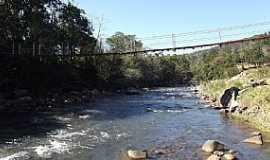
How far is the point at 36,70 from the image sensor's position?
41.7m

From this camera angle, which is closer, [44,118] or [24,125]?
[24,125]

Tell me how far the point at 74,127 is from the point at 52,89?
19.4m

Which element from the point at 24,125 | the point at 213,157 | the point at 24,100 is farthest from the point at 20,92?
the point at 213,157

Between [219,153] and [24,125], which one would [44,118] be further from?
[219,153]

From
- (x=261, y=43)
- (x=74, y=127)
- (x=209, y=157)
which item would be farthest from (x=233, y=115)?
(x=261, y=43)

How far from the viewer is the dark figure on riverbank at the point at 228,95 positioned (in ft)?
103

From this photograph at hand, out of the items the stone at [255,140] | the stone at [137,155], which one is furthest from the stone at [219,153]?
the stone at [255,140]

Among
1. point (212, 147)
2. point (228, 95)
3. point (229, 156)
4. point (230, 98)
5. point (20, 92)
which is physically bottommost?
point (229, 156)

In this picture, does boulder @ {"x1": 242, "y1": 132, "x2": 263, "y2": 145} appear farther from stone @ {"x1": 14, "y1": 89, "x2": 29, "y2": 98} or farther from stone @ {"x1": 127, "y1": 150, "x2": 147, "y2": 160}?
stone @ {"x1": 14, "y1": 89, "x2": 29, "y2": 98}

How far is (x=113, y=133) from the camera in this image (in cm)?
2169

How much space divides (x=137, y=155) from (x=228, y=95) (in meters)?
17.3

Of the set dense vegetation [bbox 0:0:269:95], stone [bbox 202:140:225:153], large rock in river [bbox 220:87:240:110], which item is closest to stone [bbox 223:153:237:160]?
stone [bbox 202:140:225:153]

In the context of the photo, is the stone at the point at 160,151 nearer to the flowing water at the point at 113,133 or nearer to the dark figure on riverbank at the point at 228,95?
the flowing water at the point at 113,133

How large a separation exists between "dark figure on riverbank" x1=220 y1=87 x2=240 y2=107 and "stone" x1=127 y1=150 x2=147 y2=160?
15.6 meters
